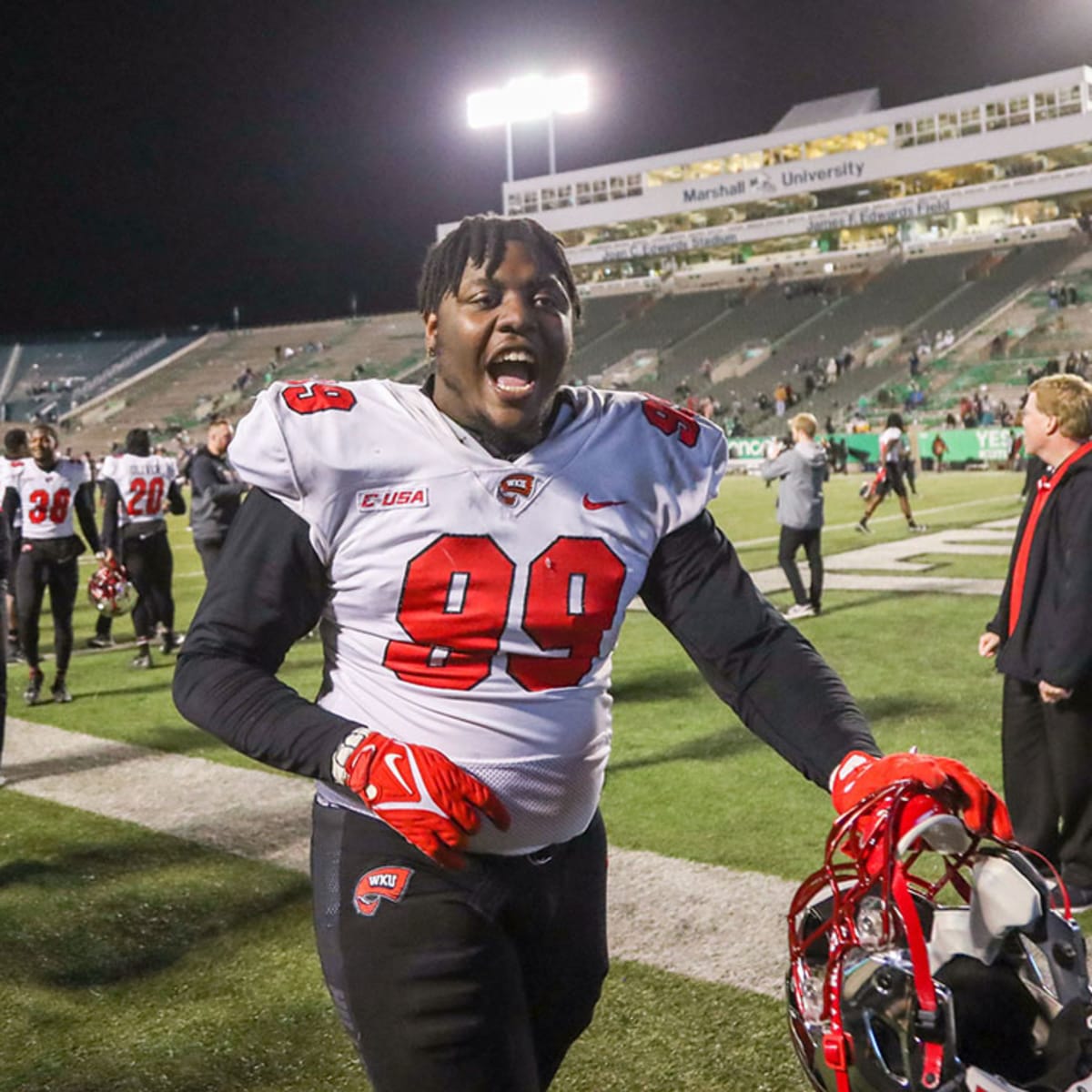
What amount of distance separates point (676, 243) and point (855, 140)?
26.8ft

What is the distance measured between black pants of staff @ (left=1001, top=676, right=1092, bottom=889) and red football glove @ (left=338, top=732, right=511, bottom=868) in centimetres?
320

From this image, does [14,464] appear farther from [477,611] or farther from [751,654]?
[751,654]

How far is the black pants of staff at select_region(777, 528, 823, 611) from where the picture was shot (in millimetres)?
9789

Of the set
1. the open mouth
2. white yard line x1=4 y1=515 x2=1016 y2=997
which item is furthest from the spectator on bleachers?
the open mouth

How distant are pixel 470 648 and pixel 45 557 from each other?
6.70 metres

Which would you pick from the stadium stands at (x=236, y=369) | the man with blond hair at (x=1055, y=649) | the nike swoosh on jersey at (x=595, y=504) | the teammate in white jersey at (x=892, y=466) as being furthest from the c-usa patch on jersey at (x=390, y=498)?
the stadium stands at (x=236, y=369)

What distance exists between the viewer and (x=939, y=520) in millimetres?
16875

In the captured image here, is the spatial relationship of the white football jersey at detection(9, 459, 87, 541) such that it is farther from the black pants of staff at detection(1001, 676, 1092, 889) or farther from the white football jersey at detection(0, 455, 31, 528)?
the black pants of staff at detection(1001, 676, 1092, 889)

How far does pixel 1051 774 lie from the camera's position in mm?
4406

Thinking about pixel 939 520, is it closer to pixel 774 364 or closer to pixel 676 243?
pixel 774 364

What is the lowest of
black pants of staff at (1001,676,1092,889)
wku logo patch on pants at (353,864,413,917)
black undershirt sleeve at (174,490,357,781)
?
black pants of staff at (1001,676,1092,889)

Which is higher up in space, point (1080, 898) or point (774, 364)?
point (774, 364)

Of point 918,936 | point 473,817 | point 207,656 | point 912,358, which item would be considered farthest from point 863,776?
point 912,358

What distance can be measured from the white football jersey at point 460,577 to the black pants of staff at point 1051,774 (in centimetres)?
285
